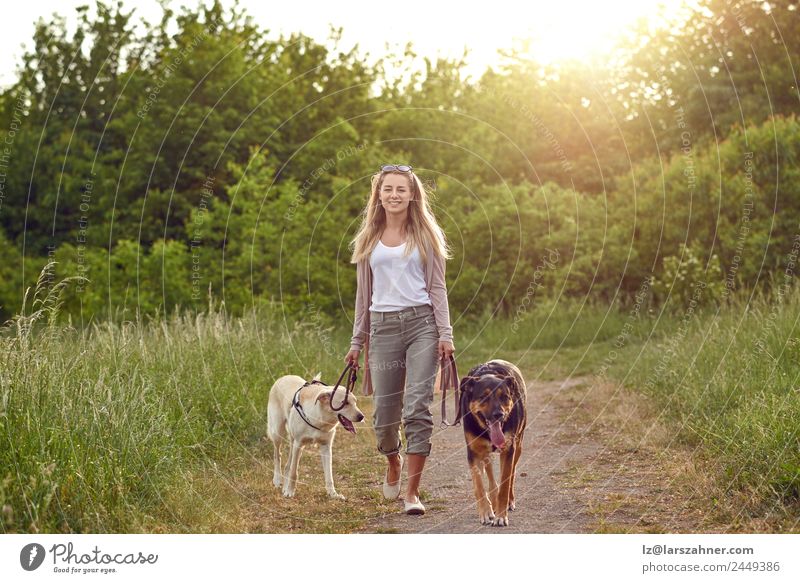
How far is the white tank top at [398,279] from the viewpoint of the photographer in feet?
23.7

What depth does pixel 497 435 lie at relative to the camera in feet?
21.3

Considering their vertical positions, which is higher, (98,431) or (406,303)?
(406,303)

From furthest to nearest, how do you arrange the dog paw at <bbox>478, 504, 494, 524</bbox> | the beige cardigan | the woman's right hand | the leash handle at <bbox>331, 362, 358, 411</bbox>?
the leash handle at <bbox>331, 362, 358, 411</bbox>, the woman's right hand, the beige cardigan, the dog paw at <bbox>478, 504, 494, 524</bbox>

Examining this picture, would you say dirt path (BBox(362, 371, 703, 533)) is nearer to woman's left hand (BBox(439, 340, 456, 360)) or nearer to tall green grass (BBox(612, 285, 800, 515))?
tall green grass (BBox(612, 285, 800, 515))

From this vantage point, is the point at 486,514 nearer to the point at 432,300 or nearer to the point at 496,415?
the point at 496,415

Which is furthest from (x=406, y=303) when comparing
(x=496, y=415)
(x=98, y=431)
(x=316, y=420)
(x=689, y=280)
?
(x=689, y=280)

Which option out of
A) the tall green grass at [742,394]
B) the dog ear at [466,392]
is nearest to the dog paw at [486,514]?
the dog ear at [466,392]

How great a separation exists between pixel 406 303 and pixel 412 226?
1.98 feet

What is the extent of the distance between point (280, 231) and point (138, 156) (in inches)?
269

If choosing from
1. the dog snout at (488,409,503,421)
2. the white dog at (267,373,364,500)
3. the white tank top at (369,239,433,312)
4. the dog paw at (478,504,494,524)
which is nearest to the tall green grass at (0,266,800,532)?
the white dog at (267,373,364,500)

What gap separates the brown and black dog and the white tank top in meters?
0.74

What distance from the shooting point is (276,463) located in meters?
8.66

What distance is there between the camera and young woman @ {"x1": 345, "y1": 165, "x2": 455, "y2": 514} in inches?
284

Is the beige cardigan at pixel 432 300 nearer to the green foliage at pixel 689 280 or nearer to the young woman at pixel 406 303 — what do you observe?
the young woman at pixel 406 303
